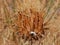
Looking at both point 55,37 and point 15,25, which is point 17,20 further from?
point 55,37

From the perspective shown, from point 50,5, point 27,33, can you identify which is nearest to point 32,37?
point 27,33

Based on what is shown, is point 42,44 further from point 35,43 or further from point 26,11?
point 26,11

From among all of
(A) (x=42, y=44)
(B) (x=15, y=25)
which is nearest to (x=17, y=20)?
(B) (x=15, y=25)

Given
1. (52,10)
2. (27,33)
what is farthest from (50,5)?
(27,33)

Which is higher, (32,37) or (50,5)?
(50,5)

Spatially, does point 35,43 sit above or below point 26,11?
below

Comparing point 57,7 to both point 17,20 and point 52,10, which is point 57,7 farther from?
point 17,20

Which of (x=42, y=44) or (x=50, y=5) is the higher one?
(x=50, y=5)
